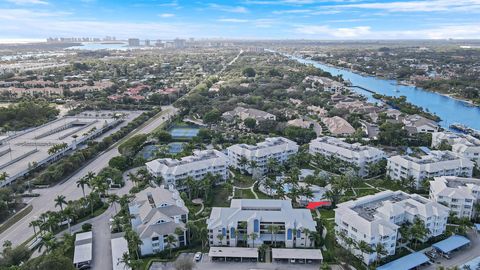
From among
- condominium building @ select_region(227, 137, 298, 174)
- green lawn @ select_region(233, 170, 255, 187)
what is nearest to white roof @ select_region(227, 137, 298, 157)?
condominium building @ select_region(227, 137, 298, 174)

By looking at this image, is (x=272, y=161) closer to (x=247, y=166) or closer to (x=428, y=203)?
(x=247, y=166)

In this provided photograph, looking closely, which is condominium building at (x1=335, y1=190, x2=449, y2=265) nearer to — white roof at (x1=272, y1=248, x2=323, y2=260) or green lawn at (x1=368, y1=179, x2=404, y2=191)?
white roof at (x1=272, y1=248, x2=323, y2=260)

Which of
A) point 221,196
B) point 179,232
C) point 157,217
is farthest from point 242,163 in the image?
point 179,232

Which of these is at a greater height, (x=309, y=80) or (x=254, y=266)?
(x=309, y=80)

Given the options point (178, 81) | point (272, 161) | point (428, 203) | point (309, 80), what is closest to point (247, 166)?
point (272, 161)

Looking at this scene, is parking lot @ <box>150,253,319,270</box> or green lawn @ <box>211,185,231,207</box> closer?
parking lot @ <box>150,253,319,270</box>

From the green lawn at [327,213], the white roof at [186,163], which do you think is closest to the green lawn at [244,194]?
the white roof at [186,163]

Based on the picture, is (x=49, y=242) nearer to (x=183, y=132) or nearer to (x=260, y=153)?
(x=260, y=153)
